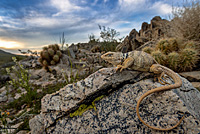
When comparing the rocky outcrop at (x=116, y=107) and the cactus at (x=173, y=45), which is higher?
the cactus at (x=173, y=45)

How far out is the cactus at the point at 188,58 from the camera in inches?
201

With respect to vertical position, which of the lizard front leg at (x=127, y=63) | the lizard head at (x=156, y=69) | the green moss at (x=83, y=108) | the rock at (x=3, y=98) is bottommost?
the rock at (x=3, y=98)

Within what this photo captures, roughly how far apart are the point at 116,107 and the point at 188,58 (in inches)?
199

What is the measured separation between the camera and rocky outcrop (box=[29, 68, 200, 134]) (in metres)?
1.87

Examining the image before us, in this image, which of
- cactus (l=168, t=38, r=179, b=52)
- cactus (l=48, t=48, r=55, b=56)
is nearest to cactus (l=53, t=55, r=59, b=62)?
cactus (l=48, t=48, r=55, b=56)

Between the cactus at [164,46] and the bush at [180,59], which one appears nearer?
the bush at [180,59]

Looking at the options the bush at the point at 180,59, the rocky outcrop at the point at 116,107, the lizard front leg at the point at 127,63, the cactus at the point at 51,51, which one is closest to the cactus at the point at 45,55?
the cactus at the point at 51,51

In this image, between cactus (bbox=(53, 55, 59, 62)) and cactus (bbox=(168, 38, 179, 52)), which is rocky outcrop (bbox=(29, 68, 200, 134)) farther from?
cactus (bbox=(53, 55, 59, 62))

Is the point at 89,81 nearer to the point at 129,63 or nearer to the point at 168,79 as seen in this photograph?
the point at 129,63

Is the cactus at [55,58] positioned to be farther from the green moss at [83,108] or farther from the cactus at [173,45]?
the cactus at [173,45]

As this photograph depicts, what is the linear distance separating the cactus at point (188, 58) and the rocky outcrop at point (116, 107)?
10.6 feet

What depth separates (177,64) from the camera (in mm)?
5410

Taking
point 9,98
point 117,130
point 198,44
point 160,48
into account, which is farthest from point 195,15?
point 9,98

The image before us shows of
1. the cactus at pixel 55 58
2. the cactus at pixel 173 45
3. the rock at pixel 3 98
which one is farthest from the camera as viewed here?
the cactus at pixel 55 58
